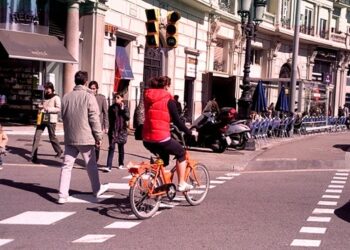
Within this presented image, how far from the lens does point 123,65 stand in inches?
936

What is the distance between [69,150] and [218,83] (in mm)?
27219

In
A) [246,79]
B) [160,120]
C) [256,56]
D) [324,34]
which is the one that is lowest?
[160,120]

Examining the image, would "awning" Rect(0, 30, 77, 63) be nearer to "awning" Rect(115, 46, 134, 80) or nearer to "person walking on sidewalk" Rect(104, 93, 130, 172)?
"awning" Rect(115, 46, 134, 80)

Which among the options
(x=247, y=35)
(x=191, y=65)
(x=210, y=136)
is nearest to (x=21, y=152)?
(x=210, y=136)

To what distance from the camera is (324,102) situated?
32562 mm

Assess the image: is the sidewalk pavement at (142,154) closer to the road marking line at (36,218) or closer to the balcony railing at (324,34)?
the road marking line at (36,218)

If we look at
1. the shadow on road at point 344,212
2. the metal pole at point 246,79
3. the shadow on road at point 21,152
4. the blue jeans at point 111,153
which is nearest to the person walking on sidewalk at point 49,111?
the shadow on road at point 21,152

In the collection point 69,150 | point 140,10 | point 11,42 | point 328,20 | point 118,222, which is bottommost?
point 118,222

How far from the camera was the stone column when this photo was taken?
1939cm

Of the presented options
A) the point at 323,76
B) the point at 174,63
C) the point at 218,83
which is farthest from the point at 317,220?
the point at 323,76

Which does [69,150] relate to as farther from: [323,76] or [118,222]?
[323,76]

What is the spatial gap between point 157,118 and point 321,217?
269cm

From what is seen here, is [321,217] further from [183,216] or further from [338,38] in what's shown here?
[338,38]

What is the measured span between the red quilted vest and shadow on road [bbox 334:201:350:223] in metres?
2.72
